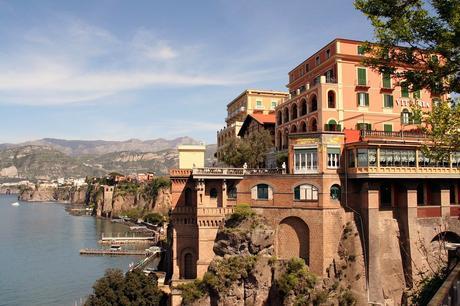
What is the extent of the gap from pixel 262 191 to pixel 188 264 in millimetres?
15078

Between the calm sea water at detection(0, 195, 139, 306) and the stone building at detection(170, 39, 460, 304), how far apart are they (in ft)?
111

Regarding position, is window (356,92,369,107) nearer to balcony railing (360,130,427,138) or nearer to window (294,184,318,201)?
balcony railing (360,130,427,138)

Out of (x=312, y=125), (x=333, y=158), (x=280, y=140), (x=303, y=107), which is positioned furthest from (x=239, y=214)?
(x=280, y=140)

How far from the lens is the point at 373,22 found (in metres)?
19.0

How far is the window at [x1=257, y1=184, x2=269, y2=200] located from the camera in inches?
2201

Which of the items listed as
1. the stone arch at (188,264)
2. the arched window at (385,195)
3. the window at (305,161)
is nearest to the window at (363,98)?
the window at (305,161)

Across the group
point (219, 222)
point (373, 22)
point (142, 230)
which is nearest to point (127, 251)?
point (142, 230)

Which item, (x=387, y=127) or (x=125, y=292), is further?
(x=387, y=127)

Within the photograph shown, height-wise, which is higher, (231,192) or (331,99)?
(331,99)

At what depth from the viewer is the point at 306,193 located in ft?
176

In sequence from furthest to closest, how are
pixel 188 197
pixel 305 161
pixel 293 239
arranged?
pixel 188 197 → pixel 293 239 → pixel 305 161

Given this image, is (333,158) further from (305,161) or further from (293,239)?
(293,239)

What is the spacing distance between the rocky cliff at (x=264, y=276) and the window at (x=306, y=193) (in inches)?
204

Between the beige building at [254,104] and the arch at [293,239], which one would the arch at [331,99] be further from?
the beige building at [254,104]
